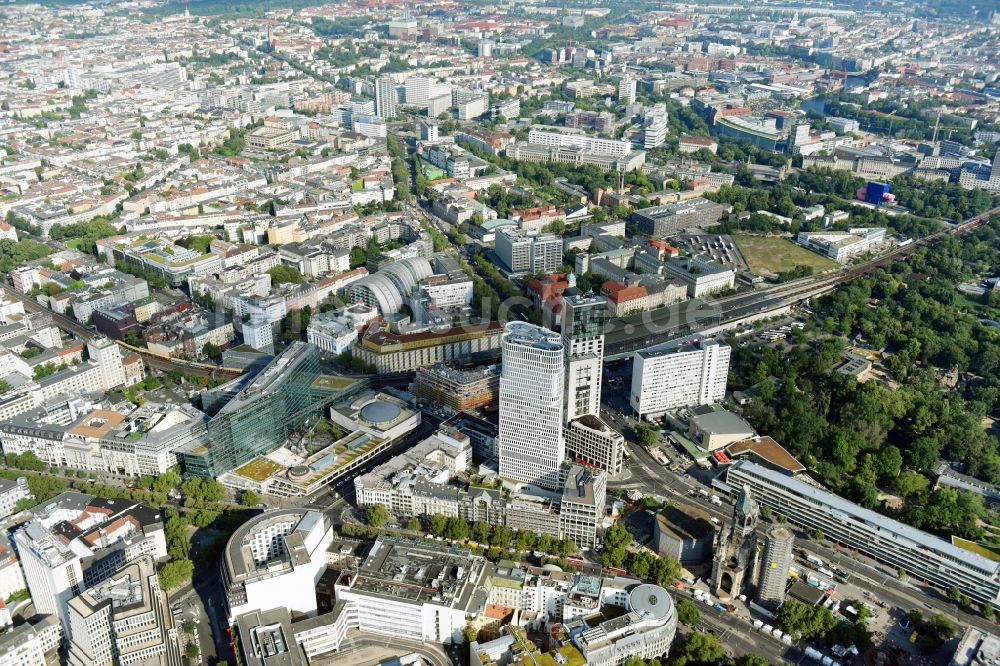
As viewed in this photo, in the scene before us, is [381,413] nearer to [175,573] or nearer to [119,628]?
[175,573]

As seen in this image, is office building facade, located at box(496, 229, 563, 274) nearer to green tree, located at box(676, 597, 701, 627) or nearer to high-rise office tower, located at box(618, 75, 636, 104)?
green tree, located at box(676, 597, 701, 627)

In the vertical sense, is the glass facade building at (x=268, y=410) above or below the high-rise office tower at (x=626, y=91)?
below

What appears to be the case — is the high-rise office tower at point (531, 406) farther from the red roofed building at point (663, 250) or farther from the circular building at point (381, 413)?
the red roofed building at point (663, 250)

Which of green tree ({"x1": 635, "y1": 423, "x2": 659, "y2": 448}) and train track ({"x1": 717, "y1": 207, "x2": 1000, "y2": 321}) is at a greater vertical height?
train track ({"x1": 717, "y1": 207, "x2": 1000, "y2": 321})

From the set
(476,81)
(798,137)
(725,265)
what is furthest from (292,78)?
(725,265)

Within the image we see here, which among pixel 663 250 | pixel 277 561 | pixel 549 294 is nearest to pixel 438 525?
pixel 277 561

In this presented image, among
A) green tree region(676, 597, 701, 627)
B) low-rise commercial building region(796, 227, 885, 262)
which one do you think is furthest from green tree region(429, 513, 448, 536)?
low-rise commercial building region(796, 227, 885, 262)

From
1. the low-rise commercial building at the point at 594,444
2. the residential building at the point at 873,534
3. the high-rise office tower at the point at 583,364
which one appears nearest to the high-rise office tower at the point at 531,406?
the low-rise commercial building at the point at 594,444
